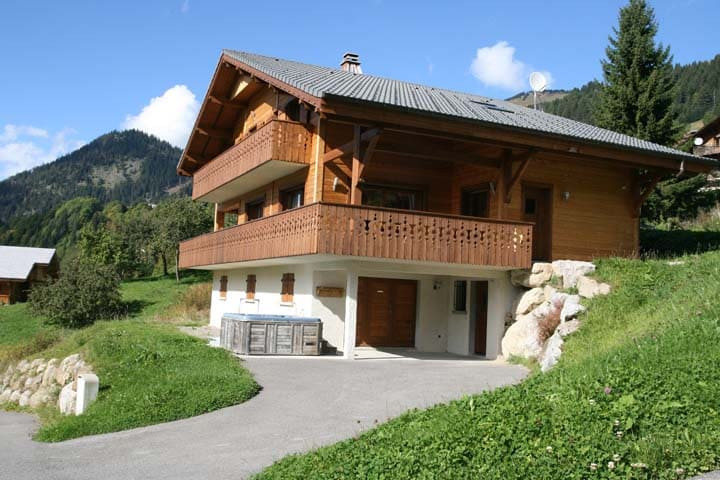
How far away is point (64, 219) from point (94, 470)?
132996mm

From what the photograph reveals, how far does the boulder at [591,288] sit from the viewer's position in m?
14.2

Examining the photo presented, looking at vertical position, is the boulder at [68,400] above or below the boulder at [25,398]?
above

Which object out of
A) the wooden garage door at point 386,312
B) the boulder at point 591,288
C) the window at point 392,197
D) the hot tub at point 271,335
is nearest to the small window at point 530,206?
the window at point 392,197

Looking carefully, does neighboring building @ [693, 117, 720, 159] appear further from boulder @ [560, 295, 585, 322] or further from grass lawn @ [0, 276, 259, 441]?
→ grass lawn @ [0, 276, 259, 441]

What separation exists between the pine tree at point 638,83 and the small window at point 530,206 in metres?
10.7

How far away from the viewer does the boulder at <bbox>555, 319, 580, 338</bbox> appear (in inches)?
526

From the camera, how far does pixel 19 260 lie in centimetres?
4969

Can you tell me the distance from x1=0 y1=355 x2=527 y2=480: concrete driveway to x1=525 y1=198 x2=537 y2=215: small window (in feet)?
19.2

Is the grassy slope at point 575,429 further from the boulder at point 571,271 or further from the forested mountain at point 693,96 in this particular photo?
the forested mountain at point 693,96

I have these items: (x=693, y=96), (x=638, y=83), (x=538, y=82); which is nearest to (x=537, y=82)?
(x=538, y=82)

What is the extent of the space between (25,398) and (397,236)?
11295mm

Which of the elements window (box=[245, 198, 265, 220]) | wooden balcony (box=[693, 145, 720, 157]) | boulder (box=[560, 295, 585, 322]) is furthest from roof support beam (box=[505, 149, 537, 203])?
wooden balcony (box=[693, 145, 720, 157])

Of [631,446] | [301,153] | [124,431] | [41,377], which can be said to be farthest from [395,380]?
[41,377]

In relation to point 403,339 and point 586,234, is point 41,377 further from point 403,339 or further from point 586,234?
point 586,234
